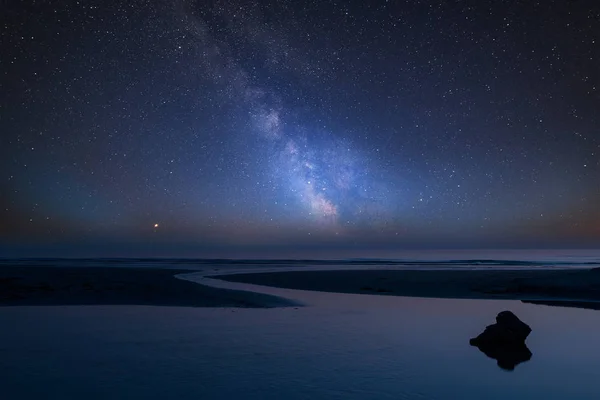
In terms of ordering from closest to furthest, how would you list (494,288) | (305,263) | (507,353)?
(507,353) < (494,288) < (305,263)

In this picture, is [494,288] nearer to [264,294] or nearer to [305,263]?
[264,294]

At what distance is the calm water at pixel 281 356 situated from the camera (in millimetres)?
9156

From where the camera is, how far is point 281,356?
1191 centimetres

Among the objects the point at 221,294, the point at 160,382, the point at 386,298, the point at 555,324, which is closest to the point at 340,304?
the point at 386,298

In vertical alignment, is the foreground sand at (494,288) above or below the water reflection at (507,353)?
above

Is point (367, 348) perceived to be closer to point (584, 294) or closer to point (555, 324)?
point (555, 324)

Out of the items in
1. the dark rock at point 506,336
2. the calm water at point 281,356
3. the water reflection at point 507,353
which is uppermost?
the dark rock at point 506,336

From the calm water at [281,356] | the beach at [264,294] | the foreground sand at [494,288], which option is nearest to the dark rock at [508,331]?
the calm water at [281,356]

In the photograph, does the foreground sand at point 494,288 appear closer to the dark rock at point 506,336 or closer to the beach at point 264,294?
the beach at point 264,294

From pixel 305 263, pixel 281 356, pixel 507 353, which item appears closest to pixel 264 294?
pixel 281 356

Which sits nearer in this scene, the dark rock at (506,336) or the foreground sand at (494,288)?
the dark rock at (506,336)

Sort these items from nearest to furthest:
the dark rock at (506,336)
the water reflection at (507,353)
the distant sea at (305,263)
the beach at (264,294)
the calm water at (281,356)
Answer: the calm water at (281,356)
the water reflection at (507,353)
the dark rock at (506,336)
the beach at (264,294)
the distant sea at (305,263)

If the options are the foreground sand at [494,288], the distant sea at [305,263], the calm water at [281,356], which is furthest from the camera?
the distant sea at [305,263]

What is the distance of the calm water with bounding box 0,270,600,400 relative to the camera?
916 cm
